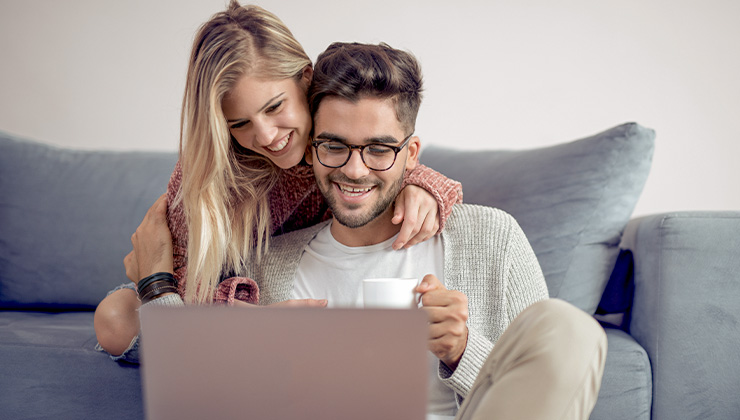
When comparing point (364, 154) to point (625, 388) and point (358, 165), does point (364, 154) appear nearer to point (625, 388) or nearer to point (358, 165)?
point (358, 165)

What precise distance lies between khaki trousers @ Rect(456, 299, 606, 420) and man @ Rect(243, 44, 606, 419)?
9.9 inches

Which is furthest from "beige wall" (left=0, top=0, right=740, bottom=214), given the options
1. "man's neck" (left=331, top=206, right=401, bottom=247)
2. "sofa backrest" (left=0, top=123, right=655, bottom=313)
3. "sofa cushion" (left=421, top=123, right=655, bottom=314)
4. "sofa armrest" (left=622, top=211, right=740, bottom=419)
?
"man's neck" (left=331, top=206, right=401, bottom=247)

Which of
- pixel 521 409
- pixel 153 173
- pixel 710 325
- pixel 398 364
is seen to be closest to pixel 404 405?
pixel 398 364

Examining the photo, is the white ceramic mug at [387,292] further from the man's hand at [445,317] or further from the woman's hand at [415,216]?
the woman's hand at [415,216]

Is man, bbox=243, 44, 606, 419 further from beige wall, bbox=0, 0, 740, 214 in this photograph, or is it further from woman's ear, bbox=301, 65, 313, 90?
beige wall, bbox=0, 0, 740, 214

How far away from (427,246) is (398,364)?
0.81 metres

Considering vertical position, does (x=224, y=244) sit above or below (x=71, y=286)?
above

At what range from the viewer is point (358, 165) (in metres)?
1.27

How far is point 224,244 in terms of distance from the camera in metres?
1.38

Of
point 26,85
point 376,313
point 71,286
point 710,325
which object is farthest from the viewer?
point 26,85

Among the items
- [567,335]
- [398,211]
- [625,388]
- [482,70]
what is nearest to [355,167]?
[398,211]

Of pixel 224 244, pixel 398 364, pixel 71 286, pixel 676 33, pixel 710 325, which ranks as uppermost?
pixel 676 33

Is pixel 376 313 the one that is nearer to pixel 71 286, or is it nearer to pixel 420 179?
pixel 420 179

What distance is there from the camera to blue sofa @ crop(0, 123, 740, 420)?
1351 mm
